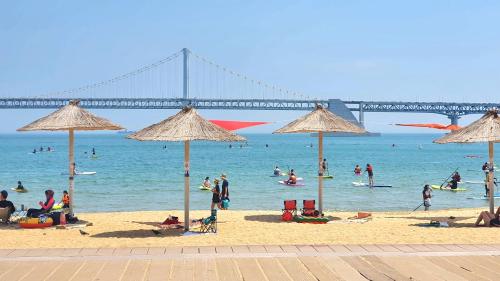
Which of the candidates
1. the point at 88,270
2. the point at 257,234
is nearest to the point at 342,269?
the point at 88,270

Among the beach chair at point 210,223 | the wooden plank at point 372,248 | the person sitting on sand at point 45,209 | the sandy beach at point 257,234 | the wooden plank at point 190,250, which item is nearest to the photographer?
the wooden plank at point 190,250

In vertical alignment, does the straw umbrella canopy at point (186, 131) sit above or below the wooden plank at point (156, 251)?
above

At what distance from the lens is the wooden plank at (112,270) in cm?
654

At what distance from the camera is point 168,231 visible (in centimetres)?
1085

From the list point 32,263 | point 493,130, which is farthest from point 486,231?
point 32,263

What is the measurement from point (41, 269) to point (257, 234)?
4300 mm

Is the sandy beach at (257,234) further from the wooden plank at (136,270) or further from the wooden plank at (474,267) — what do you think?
the wooden plank at (136,270)

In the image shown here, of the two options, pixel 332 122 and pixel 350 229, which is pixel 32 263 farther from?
pixel 332 122

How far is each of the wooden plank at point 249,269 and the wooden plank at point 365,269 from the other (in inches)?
43.1

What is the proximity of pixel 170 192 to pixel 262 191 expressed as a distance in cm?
368

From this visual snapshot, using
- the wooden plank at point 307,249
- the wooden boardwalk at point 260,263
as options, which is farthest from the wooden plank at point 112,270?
the wooden plank at point 307,249

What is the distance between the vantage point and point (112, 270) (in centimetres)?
685

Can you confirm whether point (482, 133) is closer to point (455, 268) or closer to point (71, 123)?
point (455, 268)

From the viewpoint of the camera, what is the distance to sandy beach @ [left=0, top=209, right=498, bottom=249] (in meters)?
9.35
